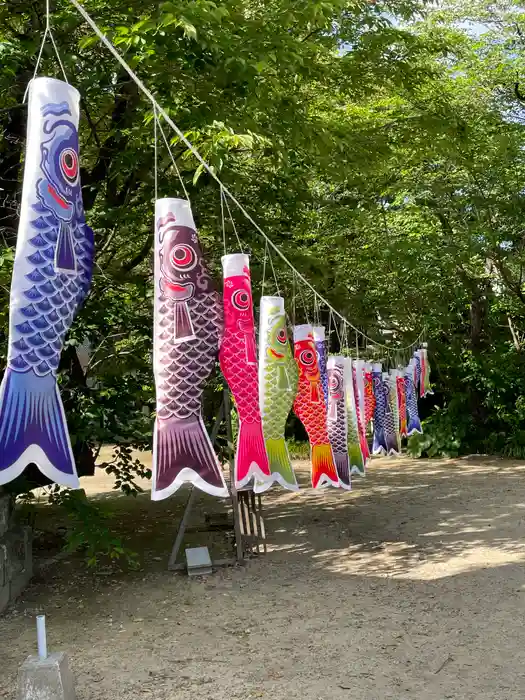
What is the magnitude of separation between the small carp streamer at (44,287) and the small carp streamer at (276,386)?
84.1 inches

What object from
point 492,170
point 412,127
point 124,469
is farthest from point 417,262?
point 124,469

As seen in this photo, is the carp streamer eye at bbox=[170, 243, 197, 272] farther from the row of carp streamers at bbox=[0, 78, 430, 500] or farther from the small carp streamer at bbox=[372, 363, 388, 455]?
the small carp streamer at bbox=[372, 363, 388, 455]

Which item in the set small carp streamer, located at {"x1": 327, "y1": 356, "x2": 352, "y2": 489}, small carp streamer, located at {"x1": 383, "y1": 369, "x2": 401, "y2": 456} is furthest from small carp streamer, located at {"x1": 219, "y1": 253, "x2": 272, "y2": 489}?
Result: small carp streamer, located at {"x1": 383, "y1": 369, "x2": 401, "y2": 456}

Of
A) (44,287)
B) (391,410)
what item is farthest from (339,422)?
(44,287)

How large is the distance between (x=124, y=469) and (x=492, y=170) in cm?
847

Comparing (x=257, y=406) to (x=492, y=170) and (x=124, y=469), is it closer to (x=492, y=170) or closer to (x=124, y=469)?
(x=124, y=469)

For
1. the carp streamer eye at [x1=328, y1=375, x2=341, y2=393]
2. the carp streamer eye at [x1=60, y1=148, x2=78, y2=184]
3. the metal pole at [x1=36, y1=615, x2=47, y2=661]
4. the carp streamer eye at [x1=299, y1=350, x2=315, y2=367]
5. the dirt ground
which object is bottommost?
the dirt ground

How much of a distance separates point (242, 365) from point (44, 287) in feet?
5.52

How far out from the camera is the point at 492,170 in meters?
12.6

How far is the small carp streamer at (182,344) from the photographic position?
3361 mm

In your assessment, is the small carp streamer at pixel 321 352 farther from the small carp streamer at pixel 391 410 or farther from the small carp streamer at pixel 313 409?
the small carp streamer at pixel 391 410

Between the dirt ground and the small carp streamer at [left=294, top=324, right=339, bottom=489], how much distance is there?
118cm

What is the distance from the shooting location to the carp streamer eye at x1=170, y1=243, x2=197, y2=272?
360 cm

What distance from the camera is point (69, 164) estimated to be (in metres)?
3.01
